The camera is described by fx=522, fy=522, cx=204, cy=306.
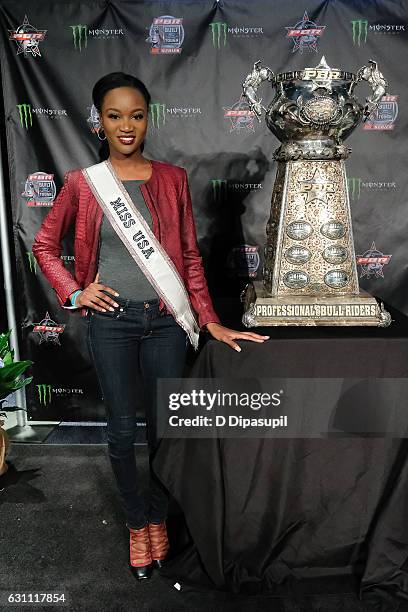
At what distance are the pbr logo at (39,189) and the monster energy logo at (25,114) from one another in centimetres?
23

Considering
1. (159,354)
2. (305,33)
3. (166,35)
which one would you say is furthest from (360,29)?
(159,354)

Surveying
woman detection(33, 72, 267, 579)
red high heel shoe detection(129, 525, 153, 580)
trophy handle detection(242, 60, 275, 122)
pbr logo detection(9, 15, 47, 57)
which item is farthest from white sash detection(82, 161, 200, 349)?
pbr logo detection(9, 15, 47, 57)

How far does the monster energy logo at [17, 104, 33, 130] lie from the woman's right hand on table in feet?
4.44

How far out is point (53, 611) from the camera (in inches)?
61.7

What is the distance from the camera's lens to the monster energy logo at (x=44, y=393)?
8.84 ft

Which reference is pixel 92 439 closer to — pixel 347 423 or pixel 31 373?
pixel 31 373

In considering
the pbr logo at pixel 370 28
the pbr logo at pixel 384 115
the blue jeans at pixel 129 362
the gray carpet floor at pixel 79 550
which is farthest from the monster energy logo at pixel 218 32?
the gray carpet floor at pixel 79 550

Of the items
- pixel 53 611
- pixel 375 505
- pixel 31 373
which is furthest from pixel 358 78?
pixel 31 373

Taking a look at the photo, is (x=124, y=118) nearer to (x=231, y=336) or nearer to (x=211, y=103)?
(x=231, y=336)

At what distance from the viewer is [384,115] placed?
7.66 ft

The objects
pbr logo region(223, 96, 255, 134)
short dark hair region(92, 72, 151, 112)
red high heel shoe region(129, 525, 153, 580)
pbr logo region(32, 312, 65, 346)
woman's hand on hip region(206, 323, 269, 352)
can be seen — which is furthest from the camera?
pbr logo region(32, 312, 65, 346)

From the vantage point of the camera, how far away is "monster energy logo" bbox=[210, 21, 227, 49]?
7.51ft

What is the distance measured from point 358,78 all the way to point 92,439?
2.08 m

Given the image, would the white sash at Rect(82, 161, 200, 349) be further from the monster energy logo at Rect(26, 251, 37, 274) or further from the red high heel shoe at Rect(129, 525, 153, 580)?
the monster energy logo at Rect(26, 251, 37, 274)
